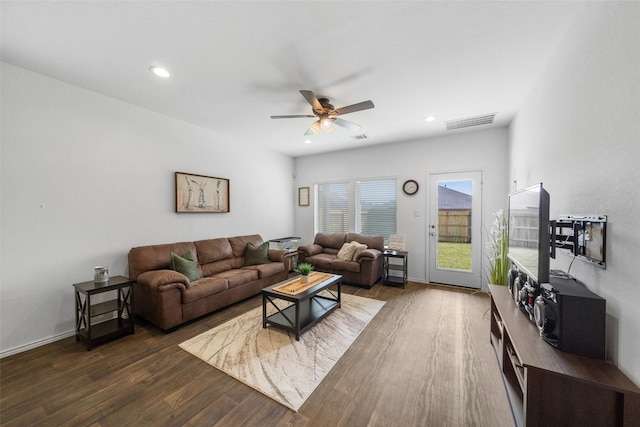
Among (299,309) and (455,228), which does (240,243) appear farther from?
(455,228)

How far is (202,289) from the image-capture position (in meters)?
3.03

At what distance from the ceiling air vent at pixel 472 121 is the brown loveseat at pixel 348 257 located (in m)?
2.31

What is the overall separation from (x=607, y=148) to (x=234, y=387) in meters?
2.91

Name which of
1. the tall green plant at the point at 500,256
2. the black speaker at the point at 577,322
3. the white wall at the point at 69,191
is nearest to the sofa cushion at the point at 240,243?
the white wall at the point at 69,191

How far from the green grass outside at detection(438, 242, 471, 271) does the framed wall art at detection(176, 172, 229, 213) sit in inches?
161

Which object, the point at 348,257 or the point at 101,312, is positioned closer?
the point at 101,312

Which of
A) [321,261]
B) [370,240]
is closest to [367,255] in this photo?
[370,240]

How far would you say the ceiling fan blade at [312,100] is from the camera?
2338mm

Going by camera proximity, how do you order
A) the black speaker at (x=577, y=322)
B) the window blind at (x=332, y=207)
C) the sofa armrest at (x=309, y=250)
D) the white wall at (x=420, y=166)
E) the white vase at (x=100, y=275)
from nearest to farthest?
the black speaker at (x=577, y=322), the white vase at (x=100, y=275), the white wall at (x=420, y=166), the sofa armrest at (x=309, y=250), the window blind at (x=332, y=207)

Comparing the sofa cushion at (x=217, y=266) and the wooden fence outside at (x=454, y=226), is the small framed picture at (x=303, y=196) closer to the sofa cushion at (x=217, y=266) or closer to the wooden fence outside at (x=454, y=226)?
the sofa cushion at (x=217, y=266)

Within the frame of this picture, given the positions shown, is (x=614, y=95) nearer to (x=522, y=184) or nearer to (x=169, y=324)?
(x=522, y=184)

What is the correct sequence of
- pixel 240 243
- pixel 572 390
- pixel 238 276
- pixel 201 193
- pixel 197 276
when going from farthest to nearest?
pixel 240 243
pixel 201 193
pixel 238 276
pixel 197 276
pixel 572 390

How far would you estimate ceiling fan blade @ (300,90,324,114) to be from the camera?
234 cm

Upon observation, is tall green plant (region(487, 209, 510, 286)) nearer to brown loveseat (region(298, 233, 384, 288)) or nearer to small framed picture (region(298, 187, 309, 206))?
brown loveseat (region(298, 233, 384, 288))
